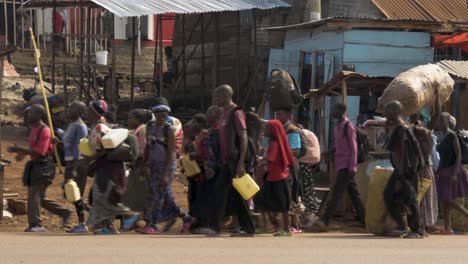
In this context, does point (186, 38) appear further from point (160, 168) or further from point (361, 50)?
point (160, 168)

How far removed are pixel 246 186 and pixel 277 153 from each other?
623mm

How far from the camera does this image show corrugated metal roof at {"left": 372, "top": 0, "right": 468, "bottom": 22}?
24969mm

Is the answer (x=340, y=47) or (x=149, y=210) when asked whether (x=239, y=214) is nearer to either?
(x=149, y=210)

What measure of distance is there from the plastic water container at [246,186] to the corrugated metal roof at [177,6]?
35.1 feet

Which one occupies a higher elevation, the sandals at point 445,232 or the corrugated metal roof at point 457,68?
the corrugated metal roof at point 457,68

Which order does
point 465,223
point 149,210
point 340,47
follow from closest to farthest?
Answer: point 149,210
point 465,223
point 340,47

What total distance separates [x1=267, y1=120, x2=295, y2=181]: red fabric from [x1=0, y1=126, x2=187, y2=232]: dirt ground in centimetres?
181

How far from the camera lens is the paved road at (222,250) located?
10102mm

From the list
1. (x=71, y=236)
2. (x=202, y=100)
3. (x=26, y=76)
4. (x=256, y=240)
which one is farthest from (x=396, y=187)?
(x=26, y=76)

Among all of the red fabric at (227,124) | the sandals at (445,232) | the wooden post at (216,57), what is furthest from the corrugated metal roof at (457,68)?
the red fabric at (227,124)

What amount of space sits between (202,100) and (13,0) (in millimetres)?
7676

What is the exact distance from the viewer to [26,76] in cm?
2941

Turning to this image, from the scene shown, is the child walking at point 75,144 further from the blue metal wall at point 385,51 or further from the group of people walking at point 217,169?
the blue metal wall at point 385,51

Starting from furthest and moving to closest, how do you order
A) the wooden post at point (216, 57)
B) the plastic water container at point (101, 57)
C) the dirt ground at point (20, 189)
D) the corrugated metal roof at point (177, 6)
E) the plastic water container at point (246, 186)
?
the plastic water container at point (101, 57)
the wooden post at point (216, 57)
the corrugated metal roof at point (177, 6)
the dirt ground at point (20, 189)
the plastic water container at point (246, 186)
